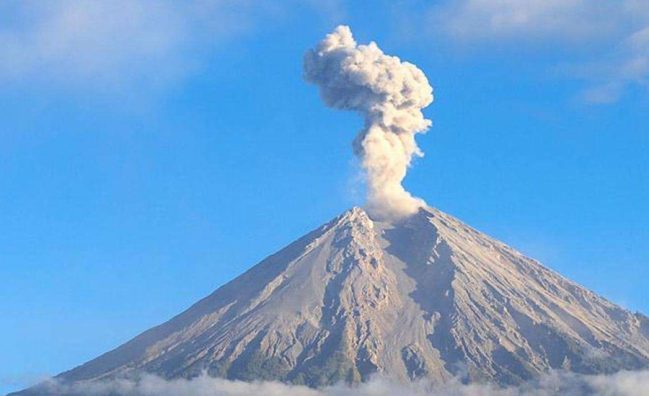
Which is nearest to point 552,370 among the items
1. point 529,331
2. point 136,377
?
point 529,331

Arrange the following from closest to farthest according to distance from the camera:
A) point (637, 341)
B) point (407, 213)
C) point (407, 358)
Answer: point (407, 358)
point (637, 341)
point (407, 213)

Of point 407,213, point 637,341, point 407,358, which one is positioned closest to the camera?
point 407,358

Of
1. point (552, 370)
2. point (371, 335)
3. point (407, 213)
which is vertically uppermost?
point (407, 213)

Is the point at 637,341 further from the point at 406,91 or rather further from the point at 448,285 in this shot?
the point at 406,91

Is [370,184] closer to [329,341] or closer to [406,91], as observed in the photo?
[406,91]

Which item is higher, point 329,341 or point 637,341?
point 329,341

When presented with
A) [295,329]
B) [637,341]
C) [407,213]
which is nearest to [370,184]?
[407,213]

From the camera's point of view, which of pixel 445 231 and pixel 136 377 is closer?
pixel 136 377
